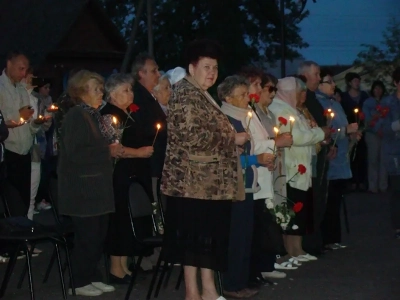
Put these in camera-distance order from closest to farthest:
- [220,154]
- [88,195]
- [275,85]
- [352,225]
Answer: [220,154]
[88,195]
[275,85]
[352,225]

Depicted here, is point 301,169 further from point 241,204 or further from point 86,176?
point 86,176

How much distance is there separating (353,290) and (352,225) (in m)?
4.85

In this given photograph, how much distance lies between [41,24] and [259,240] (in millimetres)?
27564

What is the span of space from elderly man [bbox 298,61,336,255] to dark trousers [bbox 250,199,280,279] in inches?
70.3

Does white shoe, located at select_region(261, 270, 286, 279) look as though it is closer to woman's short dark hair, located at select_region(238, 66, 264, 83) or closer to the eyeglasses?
the eyeglasses

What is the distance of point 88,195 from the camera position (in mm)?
8461

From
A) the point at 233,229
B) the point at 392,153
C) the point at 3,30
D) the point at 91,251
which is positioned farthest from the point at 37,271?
the point at 3,30

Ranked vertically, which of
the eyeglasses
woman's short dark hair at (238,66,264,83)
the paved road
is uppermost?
woman's short dark hair at (238,66,264,83)

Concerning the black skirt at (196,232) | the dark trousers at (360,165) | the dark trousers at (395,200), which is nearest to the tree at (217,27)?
the dark trousers at (360,165)

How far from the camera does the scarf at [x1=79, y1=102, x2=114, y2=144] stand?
28.2 feet

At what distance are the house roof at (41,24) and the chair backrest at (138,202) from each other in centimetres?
2416

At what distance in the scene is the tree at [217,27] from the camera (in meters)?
40.0

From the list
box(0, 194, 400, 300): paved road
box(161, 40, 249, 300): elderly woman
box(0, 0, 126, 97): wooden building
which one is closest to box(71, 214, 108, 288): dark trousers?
box(0, 194, 400, 300): paved road

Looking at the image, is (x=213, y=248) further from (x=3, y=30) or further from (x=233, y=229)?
(x=3, y=30)
